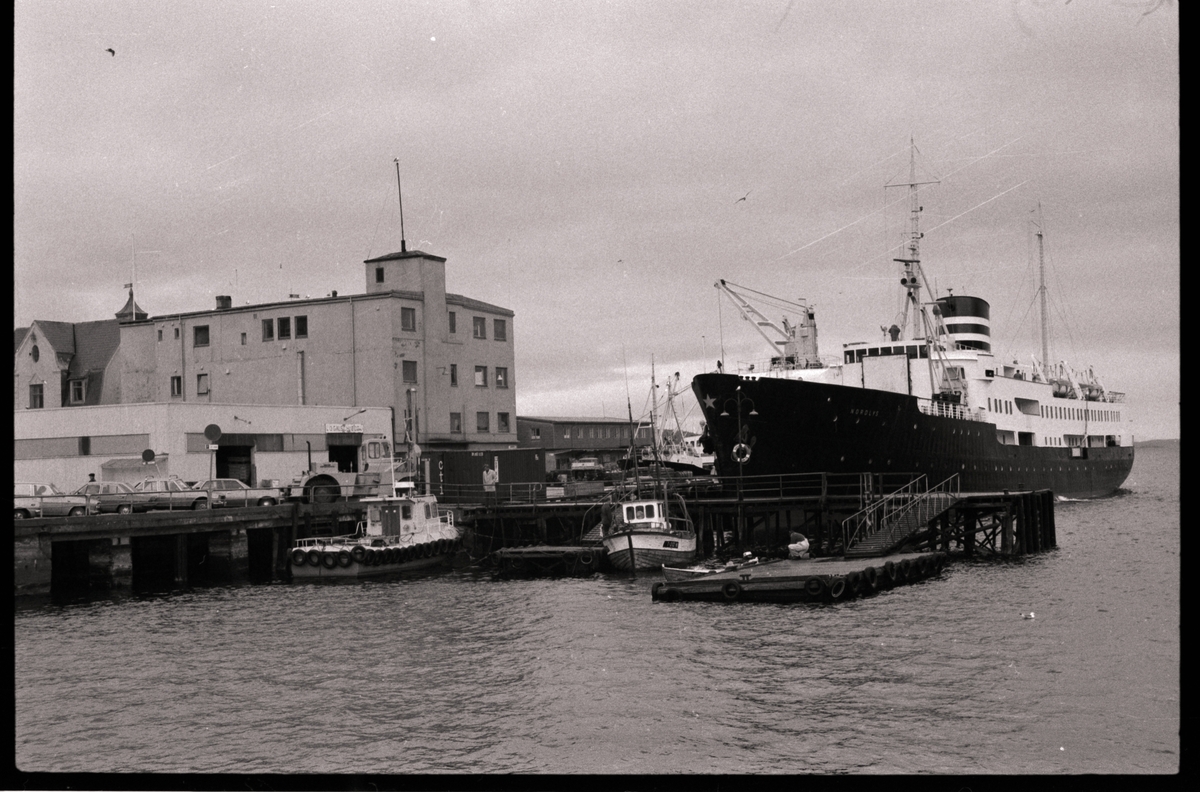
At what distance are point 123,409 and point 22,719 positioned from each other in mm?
33225

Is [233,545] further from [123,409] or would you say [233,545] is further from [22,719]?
[22,719]

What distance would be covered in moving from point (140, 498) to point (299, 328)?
2398cm

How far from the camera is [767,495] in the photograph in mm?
51031

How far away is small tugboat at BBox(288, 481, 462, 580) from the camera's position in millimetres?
42375

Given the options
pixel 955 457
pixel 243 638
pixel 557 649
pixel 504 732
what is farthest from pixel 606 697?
pixel 955 457

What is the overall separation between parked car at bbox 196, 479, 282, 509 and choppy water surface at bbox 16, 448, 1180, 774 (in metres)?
11.2

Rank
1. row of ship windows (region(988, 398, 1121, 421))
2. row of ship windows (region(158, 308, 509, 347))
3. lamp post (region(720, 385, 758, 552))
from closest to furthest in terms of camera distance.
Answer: lamp post (region(720, 385, 758, 552)), row of ship windows (region(158, 308, 509, 347)), row of ship windows (region(988, 398, 1121, 421))

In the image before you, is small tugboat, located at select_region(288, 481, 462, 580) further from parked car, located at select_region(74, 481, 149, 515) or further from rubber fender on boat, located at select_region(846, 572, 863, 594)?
rubber fender on boat, located at select_region(846, 572, 863, 594)

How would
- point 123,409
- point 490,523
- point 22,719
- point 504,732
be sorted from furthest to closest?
point 490,523 < point 123,409 < point 22,719 < point 504,732

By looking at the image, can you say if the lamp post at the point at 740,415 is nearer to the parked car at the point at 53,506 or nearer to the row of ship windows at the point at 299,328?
the row of ship windows at the point at 299,328

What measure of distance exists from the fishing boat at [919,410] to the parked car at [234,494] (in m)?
20.0

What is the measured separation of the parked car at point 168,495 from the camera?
4422 centimetres

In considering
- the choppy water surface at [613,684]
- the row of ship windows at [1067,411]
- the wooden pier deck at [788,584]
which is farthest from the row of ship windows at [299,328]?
the wooden pier deck at [788,584]

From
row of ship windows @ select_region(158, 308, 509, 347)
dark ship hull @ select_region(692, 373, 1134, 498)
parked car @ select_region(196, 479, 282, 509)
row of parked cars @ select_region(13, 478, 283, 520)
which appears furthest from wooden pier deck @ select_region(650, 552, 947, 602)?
row of ship windows @ select_region(158, 308, 509, 347)
